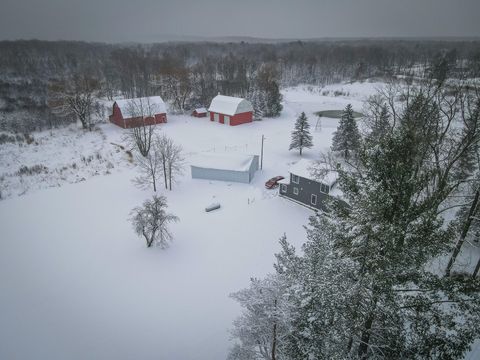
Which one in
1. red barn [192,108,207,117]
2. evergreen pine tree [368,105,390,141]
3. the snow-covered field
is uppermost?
evergreen pine tree [368,105,390,141]

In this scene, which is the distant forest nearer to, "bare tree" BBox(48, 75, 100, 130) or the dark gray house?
"bare tree" BBox(48, 75, 100, 130)

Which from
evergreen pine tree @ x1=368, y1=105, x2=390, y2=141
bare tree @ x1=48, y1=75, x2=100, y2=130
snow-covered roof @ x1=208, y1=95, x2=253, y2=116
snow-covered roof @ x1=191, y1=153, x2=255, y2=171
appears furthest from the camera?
snow-covered roof @ x1=208, y1=95, x2=253, y2=116

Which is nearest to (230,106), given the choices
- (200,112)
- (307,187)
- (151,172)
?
(200,112)

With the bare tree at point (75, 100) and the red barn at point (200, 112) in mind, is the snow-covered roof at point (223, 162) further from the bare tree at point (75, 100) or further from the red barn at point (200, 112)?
the bare tree at point (75, 100)

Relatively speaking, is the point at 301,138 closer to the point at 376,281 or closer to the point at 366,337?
the point at 366,337

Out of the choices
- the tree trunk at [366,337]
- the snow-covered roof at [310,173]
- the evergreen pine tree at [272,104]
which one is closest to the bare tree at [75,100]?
the evergreen pine tree at [272,104]

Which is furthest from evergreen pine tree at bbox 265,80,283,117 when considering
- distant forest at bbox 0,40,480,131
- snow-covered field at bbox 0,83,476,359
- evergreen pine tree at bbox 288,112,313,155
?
snow-covered field at bbox 0,83,476,359

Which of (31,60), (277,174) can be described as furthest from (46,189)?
(31,60)

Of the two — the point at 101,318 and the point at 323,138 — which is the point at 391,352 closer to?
the point at 101,318
